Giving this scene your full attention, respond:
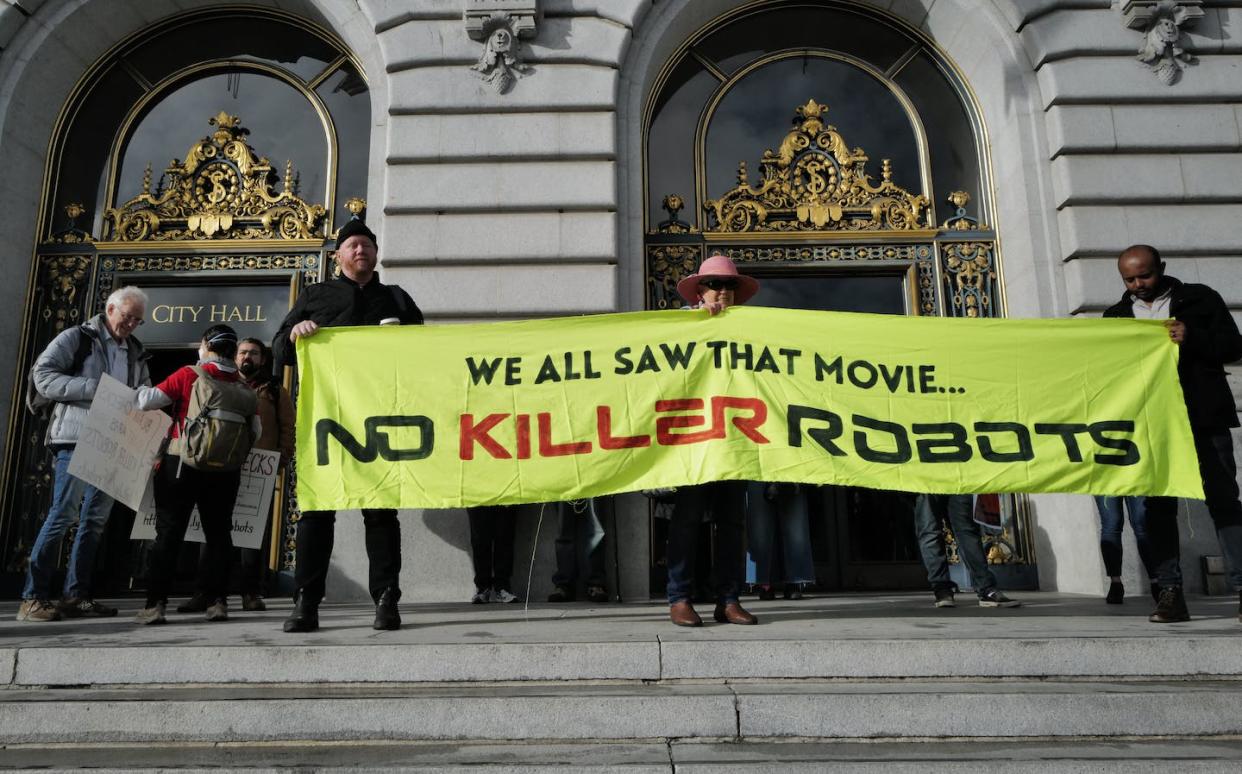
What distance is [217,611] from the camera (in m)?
6.18

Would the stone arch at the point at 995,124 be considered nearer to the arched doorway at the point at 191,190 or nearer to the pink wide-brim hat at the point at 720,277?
the pink wide-brim hat at the point at 720,277

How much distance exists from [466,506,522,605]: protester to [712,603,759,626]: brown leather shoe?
2805 millimetres

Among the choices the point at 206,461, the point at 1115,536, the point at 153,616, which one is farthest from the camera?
the point at 1115,536

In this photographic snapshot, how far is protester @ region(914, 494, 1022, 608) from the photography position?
6641 mm

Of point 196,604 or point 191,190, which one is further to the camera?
point 191,190

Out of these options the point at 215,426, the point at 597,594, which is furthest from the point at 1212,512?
the point at 215,426

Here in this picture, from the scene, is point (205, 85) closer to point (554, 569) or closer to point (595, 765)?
point (554, 569)

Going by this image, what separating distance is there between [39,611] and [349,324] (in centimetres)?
307

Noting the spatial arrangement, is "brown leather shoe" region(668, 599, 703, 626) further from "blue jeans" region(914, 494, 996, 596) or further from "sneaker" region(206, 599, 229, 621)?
"sneaker" region(206, 599, 229, 621)

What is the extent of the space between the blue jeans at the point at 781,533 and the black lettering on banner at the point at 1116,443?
2.49 meters

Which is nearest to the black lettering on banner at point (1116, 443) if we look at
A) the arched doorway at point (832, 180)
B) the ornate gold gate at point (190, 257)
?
the arched doorway at point (832, 180)

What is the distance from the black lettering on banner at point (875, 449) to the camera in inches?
227

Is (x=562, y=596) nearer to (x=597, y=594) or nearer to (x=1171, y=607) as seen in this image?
(x=597, y=594)

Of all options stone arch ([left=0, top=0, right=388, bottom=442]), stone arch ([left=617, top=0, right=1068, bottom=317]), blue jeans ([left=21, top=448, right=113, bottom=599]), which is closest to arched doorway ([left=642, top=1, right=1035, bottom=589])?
stone arch ([left=617, top=0, right=1068, bottom=317])
